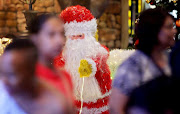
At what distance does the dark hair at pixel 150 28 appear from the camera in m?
0.73

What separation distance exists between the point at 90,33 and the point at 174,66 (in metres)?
1.05

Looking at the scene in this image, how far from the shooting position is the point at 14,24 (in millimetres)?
3592

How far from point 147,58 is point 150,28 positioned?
0.09m

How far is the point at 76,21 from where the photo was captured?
1.63m

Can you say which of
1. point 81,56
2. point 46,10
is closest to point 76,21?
point 81,56

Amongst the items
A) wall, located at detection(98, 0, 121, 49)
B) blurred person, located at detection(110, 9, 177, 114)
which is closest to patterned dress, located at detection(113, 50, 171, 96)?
blurred person, located at detection(110, 9, 177, 114)

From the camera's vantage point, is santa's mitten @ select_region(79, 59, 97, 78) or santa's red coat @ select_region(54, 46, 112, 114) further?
santa's red coat @ select_region(54, 46, 112, 114)

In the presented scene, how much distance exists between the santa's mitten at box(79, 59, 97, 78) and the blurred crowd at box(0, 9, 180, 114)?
779 mm

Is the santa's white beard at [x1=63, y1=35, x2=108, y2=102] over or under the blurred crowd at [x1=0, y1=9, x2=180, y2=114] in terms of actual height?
under

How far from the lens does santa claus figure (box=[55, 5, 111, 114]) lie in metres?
1.63

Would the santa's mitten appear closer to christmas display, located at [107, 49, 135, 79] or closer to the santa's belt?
the santa's belt

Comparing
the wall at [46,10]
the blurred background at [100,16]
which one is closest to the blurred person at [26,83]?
the blurred background at [100,16]

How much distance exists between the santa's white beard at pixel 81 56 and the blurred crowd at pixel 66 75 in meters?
0.89

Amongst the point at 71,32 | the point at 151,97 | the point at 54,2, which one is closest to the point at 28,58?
the point at 151,97
